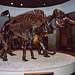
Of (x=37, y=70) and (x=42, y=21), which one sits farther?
(x=42, y=21)

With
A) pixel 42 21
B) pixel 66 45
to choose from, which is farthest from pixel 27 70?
pixel 66 45

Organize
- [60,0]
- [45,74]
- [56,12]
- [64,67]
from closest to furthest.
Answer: [45,74] → [64,67] → [56,12] → [60,0]

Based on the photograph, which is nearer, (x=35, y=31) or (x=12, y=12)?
(x=35, y=31)

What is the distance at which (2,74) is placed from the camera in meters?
1.24

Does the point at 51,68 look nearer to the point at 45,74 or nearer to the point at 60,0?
the point at 45,74

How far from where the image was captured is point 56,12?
65.7 inches

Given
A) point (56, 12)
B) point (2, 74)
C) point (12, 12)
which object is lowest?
point (2, 74)

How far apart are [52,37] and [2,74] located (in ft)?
15.7

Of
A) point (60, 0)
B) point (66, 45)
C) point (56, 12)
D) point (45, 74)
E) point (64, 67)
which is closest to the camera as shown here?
point (45, 74)

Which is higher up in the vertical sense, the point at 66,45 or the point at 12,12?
the point at 12,12

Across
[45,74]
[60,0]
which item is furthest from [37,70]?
[60,0]

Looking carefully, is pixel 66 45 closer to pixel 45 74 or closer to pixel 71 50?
pixel 71 50

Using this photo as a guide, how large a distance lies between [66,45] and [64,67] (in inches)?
177

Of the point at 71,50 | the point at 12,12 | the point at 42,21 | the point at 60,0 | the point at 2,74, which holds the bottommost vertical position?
the point at 71,50
